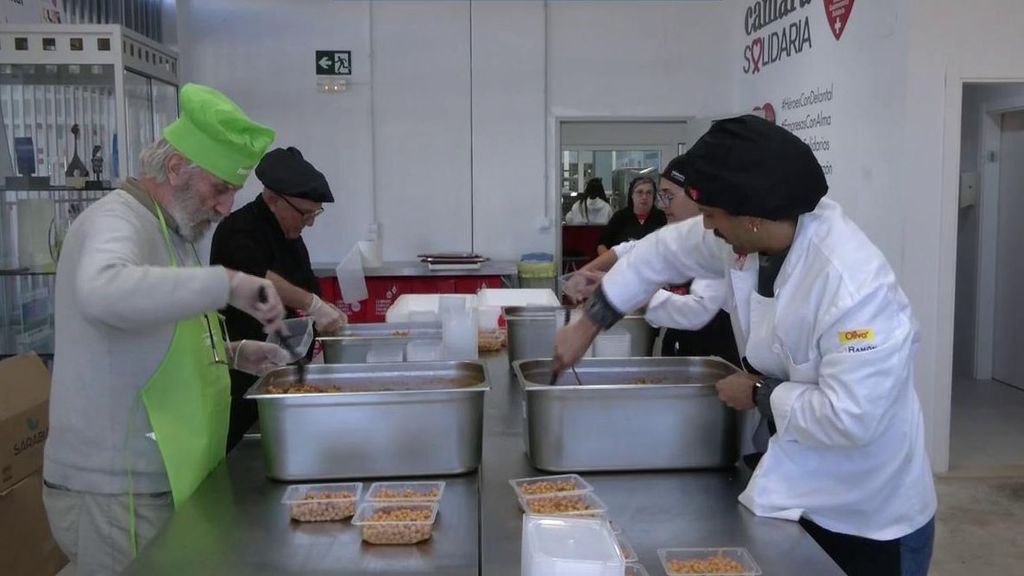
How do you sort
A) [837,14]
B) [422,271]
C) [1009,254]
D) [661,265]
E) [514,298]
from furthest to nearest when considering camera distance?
1. [1009,254]
2. [422,271]
3. [837,14]
4. [514,298]
5. [661,265]

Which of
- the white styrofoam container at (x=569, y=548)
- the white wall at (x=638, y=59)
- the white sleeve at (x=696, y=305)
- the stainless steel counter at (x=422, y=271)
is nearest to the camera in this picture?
the white styrofoam container at (x=569, y=548)

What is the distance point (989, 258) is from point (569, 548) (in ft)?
19.5

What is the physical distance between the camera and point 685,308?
2.26 metres

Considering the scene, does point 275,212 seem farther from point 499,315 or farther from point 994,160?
point 994,160

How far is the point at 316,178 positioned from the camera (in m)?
2.74

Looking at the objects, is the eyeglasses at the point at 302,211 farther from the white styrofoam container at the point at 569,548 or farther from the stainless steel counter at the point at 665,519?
the white styrofoam container at the point at 569,548

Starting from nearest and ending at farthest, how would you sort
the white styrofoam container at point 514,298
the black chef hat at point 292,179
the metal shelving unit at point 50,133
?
the black chef hat at point 292,179 → the white styrofoam container at point 514,298 → the metal shelving unit at point 50,133

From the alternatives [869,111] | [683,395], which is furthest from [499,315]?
[869,111]

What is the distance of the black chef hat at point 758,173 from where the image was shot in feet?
4.47

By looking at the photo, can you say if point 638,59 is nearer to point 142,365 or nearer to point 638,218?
point 638,218

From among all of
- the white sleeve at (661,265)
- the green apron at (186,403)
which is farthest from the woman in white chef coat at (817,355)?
the green apron at (186,403)

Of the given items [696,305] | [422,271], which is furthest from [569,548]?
[422,271]

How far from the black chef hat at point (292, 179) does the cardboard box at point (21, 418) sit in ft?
3.52

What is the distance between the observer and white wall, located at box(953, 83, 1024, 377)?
227 inches
